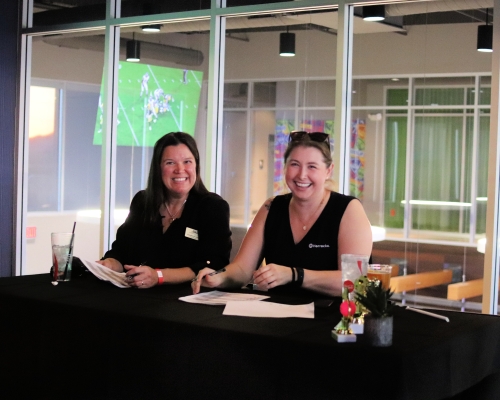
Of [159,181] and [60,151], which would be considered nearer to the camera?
[159,181]

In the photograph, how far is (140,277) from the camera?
3074mm

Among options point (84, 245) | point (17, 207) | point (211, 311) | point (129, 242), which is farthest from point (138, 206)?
point (17, 207)

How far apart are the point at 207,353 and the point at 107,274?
1.02 metres

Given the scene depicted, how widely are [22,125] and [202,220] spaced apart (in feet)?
11.7

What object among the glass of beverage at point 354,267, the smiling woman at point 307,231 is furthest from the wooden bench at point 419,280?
the glass of beverage at point 354,267

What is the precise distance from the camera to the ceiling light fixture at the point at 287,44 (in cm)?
517

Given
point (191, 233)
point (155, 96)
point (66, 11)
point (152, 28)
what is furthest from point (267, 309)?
point (66, 11)

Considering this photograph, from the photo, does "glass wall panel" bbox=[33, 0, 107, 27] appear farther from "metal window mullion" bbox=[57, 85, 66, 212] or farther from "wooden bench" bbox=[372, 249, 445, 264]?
"wooden bench" bbox=[372, 249, 445, 264]

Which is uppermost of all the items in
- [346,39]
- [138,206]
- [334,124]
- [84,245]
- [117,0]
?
[117,0]

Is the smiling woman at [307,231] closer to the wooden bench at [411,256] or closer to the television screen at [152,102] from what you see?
the wooden bench at [411,256]

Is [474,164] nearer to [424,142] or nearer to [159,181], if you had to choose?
[424,142]

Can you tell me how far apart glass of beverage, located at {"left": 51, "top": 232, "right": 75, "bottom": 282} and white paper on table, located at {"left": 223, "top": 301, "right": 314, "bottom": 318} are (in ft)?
3.07

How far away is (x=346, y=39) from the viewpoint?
4805 mm

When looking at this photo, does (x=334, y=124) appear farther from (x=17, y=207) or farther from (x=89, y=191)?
(x=17, y=207)
